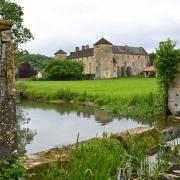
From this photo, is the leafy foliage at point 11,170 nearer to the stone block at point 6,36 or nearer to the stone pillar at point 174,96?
the stone block at point 6,36

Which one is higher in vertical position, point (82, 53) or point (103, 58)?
point (82, 53)

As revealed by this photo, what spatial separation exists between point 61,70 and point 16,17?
48265mm

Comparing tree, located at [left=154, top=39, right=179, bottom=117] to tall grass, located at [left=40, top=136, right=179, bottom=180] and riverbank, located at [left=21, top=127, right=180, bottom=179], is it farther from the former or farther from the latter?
tall grass, located at [left=40, top=136, right=179, bottom=180]

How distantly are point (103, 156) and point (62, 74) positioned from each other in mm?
77117

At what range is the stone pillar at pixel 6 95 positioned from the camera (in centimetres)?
602

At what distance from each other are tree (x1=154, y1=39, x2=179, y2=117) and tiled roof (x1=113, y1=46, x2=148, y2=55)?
9104 centimetres

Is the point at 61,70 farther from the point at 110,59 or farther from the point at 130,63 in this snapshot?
the point at 130,63

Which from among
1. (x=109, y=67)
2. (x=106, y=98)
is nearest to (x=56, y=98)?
(x=106, y=98)

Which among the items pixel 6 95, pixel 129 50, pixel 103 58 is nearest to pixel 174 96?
pixel 6 95

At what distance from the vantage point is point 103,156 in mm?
6320

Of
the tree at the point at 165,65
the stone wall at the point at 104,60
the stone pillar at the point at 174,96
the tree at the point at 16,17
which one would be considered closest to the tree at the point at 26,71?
the stone wall at the point at 104,60

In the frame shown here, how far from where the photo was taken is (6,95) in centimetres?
609

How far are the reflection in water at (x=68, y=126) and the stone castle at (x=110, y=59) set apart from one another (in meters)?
75.6

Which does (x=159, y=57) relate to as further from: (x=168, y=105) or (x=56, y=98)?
(x=56, y=98)
